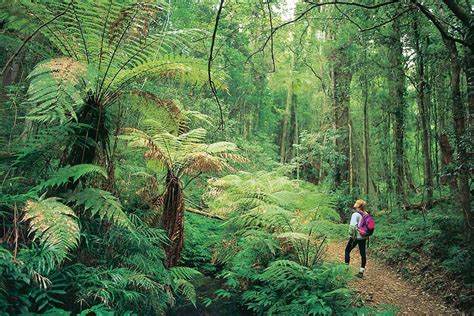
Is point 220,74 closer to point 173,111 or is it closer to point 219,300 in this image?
point 173,111

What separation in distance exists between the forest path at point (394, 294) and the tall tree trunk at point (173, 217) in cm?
232

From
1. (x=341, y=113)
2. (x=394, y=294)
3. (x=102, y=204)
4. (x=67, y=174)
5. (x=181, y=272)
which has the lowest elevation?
(x=394, y=294)

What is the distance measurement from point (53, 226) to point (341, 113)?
1006cm

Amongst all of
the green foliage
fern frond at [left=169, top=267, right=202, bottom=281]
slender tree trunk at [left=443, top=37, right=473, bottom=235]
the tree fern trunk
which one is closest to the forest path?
the green foliage

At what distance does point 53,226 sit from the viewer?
2.29 metres

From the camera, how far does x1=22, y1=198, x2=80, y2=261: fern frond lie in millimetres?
2208

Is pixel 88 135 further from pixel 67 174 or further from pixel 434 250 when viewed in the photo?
pixel 434 250

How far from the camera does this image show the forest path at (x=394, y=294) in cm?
478

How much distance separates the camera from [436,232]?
20.7 ft

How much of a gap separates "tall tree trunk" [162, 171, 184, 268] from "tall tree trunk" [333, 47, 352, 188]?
7449 millimetres

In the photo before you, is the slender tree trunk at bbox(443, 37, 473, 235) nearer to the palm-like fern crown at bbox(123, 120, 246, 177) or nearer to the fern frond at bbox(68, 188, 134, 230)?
the palm-like fern crown at bbox(123, 120, 246, 177)

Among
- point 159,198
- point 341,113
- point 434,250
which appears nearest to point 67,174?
point 159,198

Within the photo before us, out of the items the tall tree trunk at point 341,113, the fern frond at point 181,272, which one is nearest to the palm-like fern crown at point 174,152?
the fern frond at point 181,272

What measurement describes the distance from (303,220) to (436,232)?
2.93 meters
